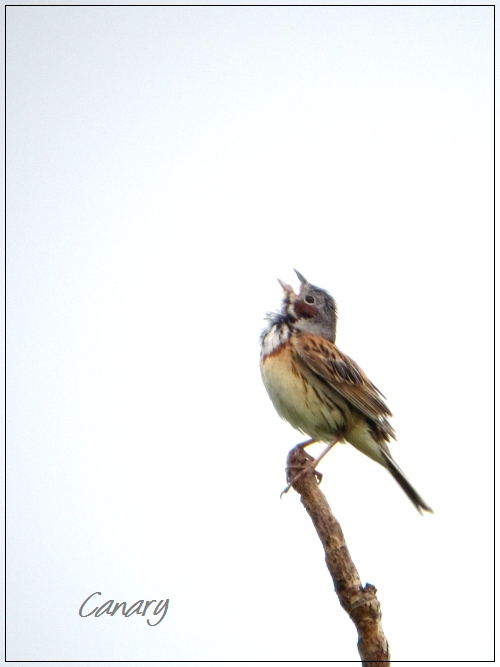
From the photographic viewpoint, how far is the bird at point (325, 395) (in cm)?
777

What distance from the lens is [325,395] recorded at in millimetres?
7863

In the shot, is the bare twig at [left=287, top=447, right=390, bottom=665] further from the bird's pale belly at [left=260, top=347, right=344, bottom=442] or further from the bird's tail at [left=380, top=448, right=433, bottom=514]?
the bird's pale belly at [left=260, top=347, right=344, bottom=442]

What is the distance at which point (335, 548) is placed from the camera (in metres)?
5.64

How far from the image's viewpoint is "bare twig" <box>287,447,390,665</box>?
5242 millimetres

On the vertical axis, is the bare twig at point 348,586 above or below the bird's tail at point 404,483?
below

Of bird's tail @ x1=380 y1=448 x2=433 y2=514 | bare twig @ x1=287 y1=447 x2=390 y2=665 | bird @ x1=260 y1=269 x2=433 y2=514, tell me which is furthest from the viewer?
bird @ x1=260 y1=269 x2=433 y2=514

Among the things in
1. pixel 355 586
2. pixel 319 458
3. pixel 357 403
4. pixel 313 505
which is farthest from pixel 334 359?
pixel 355 586

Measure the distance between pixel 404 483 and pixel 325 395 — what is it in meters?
0.98

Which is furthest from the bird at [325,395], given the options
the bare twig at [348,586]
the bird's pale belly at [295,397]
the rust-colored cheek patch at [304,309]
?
the bare twig at [348,586]

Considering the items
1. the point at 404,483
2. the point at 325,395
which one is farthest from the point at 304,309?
the point at 404,483

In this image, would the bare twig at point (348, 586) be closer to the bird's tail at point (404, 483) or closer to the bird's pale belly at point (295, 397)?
the bird's tail at point (404, 483)

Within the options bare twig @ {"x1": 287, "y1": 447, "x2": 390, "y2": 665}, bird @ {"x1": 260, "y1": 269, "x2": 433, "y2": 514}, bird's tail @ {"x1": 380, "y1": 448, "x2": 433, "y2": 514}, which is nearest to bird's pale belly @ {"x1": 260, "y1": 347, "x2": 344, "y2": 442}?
bird @ {"x1": 260, "y1": 269, "x2": 433, "y2": 514}

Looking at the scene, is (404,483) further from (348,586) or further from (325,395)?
(348,586)

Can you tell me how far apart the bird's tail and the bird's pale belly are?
18.7 inches
